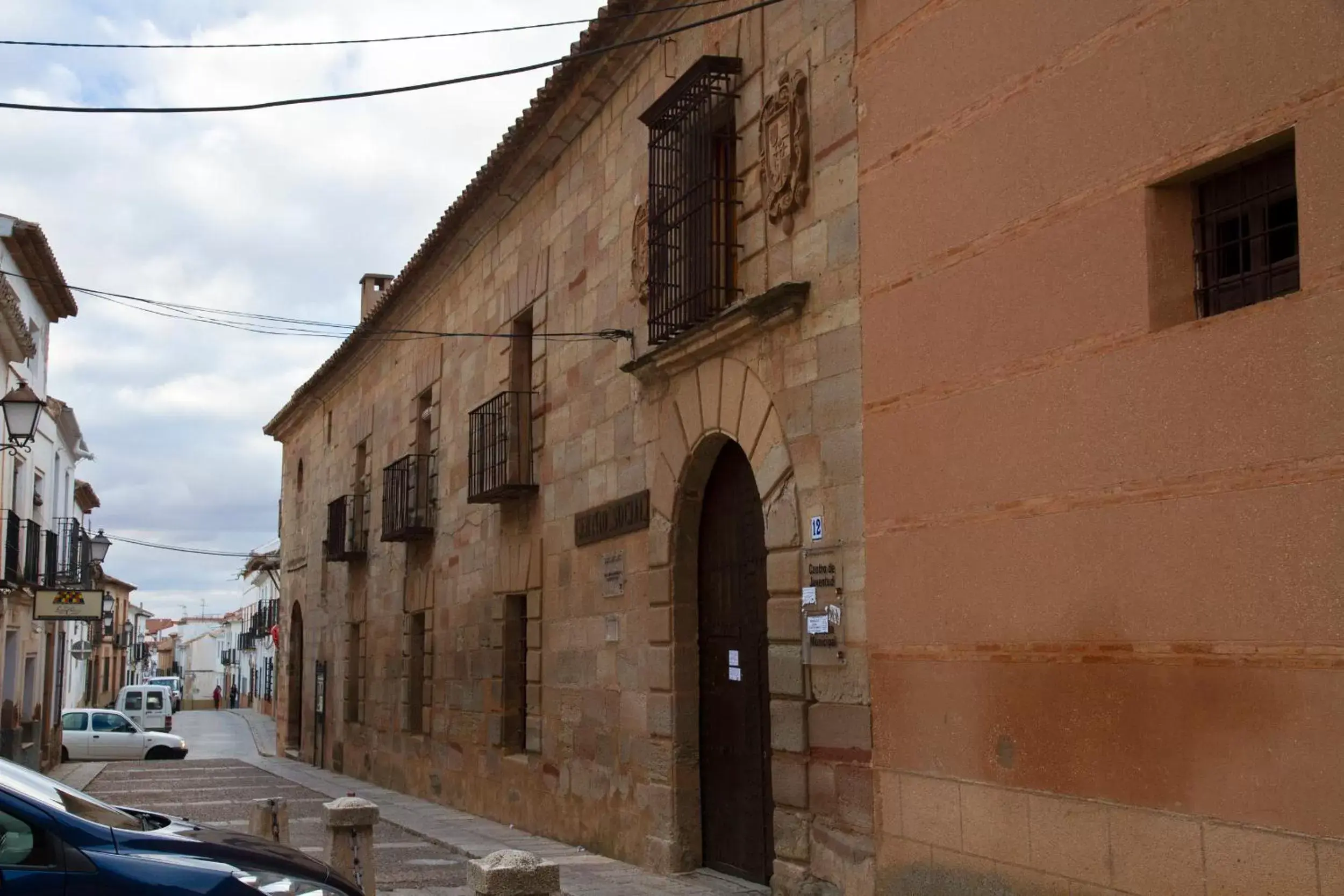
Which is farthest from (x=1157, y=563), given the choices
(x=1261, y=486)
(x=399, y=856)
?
(x=399, y=856)

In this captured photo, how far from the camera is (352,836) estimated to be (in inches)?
299

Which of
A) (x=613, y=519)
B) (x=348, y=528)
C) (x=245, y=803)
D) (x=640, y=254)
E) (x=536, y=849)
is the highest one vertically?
(x=640, y=254)

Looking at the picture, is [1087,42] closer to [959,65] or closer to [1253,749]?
[959,65]

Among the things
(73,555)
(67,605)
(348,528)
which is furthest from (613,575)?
(73,555)

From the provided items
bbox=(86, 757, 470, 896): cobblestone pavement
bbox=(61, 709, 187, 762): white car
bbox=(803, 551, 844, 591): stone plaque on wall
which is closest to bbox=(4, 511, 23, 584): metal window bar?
bbox=(86, 757, 470, 896): cobblestone pavement

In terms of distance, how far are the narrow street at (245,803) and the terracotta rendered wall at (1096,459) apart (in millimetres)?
3448

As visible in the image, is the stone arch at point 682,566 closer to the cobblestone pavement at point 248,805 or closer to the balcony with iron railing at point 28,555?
the cobblestone pavement at point 248,805

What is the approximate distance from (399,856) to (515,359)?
4601 millimetres

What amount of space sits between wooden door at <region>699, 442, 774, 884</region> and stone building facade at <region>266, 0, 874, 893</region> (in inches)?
1.0

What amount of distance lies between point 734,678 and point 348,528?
1293cm

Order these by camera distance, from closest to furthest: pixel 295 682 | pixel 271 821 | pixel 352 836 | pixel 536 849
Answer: pixel 352 836, pixel 271 821, pixel 536 849, pixel 295 682

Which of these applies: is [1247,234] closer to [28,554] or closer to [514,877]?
[514,877]

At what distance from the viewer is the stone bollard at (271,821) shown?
27.2ft

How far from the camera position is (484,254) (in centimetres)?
1449
